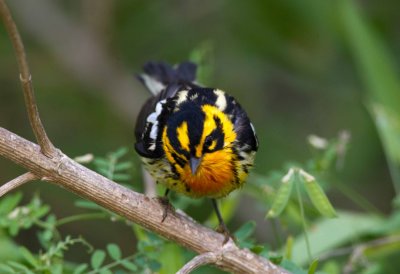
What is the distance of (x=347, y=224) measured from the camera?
3725 mm

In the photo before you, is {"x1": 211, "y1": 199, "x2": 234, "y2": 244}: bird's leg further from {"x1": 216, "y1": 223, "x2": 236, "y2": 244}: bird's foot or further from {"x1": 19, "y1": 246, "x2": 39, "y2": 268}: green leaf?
{"x1": 19, "y1": 246, "x2": 39, "y2": 268}: green leaf

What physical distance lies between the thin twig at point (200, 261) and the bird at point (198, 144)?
1.10 feet

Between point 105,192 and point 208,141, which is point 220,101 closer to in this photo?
point 208,141

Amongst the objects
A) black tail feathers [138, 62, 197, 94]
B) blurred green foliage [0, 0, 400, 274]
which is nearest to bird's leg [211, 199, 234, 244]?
black tail feathers [138, 62, 197, 94]

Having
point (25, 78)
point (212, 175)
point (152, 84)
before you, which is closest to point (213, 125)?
point (212, 175)

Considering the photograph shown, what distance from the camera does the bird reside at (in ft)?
9.73

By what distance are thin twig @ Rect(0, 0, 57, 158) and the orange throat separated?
0.76 m

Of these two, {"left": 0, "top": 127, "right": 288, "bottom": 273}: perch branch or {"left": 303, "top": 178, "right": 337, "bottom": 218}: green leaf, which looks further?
{"left": 303, "top": 178, "right": 337, "bottom": 218}: green leaf

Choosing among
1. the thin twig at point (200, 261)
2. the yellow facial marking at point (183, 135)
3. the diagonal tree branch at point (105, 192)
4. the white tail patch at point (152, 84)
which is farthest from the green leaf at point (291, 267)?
the white tail patch at point (152, 84)

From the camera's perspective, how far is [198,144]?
2926 millimetres

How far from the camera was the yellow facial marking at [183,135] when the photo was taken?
2.94 metres

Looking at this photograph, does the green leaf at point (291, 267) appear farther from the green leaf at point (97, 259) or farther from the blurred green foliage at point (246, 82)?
the blurred green foliage at point (246, 82)

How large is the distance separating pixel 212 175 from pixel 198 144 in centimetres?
15

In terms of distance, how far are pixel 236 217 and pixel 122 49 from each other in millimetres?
1624
